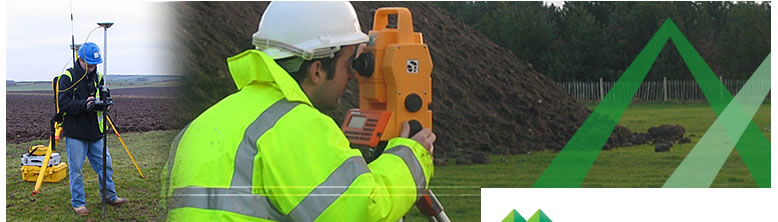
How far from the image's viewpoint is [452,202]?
2.69 m

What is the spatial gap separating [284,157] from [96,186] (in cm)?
132

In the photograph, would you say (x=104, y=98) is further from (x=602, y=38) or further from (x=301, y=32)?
(x=602, y=38)

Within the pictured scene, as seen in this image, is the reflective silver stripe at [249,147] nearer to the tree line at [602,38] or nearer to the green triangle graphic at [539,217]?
the green triangle graphic at [539,217]

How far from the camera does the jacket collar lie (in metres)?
1.22

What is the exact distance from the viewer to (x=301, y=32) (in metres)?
1.40

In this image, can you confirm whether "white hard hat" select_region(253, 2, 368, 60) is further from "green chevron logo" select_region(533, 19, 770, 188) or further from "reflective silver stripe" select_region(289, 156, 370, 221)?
"green chevron logo" select_region(533, 19, 770, 188)

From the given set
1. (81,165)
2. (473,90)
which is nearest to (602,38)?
(473,90)

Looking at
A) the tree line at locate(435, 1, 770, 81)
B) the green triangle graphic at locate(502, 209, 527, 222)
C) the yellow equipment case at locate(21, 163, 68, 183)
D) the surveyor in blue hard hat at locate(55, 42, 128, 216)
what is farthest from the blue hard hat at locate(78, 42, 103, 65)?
the tree line at locate(435, 1, 770, 81)

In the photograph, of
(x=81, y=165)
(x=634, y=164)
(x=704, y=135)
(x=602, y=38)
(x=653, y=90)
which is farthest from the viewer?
(x=704, y=135)

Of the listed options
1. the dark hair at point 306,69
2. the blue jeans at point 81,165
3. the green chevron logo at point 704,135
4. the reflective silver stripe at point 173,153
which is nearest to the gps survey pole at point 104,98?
the blue jeans at point 81,165

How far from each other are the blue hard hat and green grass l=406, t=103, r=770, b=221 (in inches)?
151

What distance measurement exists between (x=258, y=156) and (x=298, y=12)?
0.38 metres

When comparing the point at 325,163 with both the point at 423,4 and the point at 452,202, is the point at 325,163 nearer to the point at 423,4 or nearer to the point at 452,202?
→ the point at 452,202

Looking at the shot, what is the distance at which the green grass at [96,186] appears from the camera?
2.14 metres
